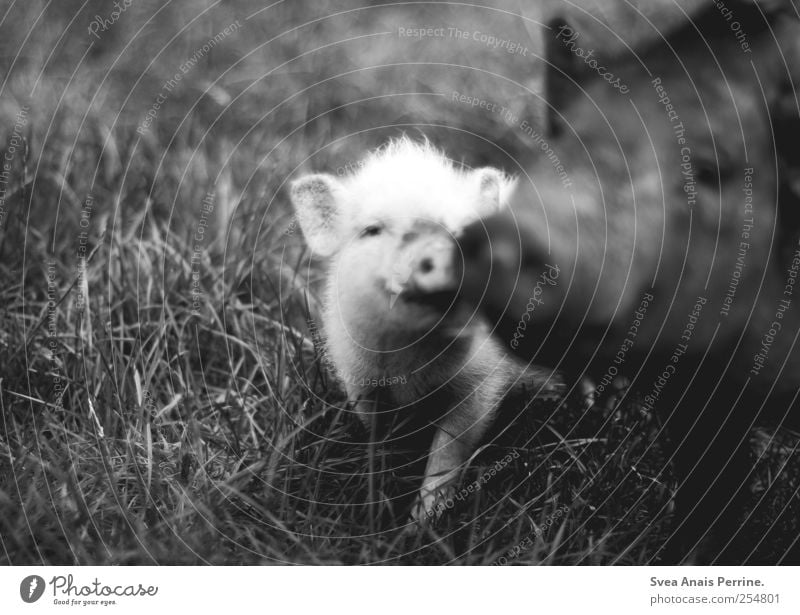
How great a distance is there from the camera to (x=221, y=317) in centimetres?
251

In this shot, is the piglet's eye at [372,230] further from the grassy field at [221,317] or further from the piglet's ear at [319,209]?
the grassy field at [221,317]

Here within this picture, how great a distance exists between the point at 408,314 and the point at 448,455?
37 cm

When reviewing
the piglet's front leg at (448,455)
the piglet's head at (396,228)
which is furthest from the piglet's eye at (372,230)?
the piglet's front leg at (448,455)

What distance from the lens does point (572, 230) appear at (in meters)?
1.54

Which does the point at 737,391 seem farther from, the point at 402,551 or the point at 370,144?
the point at 370,144

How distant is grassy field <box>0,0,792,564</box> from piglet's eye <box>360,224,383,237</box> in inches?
14.3

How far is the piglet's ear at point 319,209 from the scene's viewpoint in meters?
2.21

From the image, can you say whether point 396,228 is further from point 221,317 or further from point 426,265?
point 221,317

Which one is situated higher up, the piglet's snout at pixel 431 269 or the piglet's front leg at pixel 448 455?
the piglet's snout at pixel 431 269

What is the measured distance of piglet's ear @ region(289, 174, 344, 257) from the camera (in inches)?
87.2

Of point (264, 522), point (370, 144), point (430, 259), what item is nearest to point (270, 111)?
point (370, 144)

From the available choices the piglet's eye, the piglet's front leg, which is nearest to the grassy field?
the piglet's front leg

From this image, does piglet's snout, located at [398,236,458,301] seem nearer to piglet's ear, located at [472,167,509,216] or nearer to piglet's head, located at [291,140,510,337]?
piglet's head, located at [291,140,510,337]

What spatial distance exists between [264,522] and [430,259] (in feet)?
2.20
